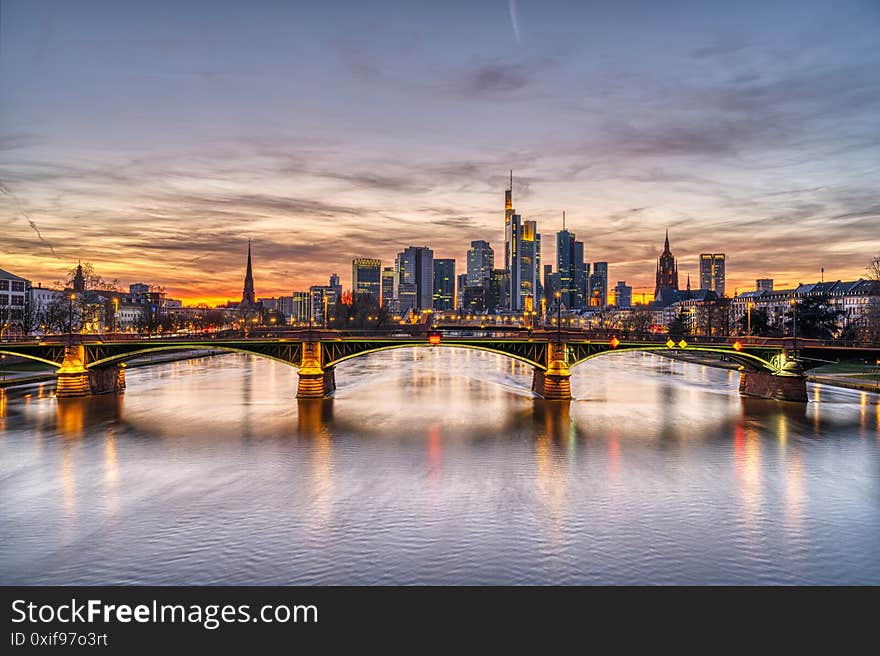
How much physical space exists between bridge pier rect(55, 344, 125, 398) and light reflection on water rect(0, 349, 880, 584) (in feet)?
16.9

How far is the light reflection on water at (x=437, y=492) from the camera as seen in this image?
2484cm

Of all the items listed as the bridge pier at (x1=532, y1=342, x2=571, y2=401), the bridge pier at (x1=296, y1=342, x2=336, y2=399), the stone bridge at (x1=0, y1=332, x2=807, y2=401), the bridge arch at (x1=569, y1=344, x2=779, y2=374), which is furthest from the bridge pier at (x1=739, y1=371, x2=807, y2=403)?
the bridge pier at (x1=296, y1=342, x2=336, y2=399)

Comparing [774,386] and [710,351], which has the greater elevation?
[710,351]

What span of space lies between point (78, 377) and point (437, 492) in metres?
55.5

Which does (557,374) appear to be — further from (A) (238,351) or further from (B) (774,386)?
(A) (238,351)

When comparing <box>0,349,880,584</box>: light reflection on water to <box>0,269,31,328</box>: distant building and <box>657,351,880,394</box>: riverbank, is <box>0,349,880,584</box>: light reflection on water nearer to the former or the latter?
<box>657,351,880,394</box>: riverbank

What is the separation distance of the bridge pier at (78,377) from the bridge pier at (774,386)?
75.8 metres

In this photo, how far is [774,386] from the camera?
237 ft

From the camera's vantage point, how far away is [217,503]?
32719 mm

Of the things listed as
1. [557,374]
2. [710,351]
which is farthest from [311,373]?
[710,351]

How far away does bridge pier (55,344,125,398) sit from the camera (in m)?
71.8
